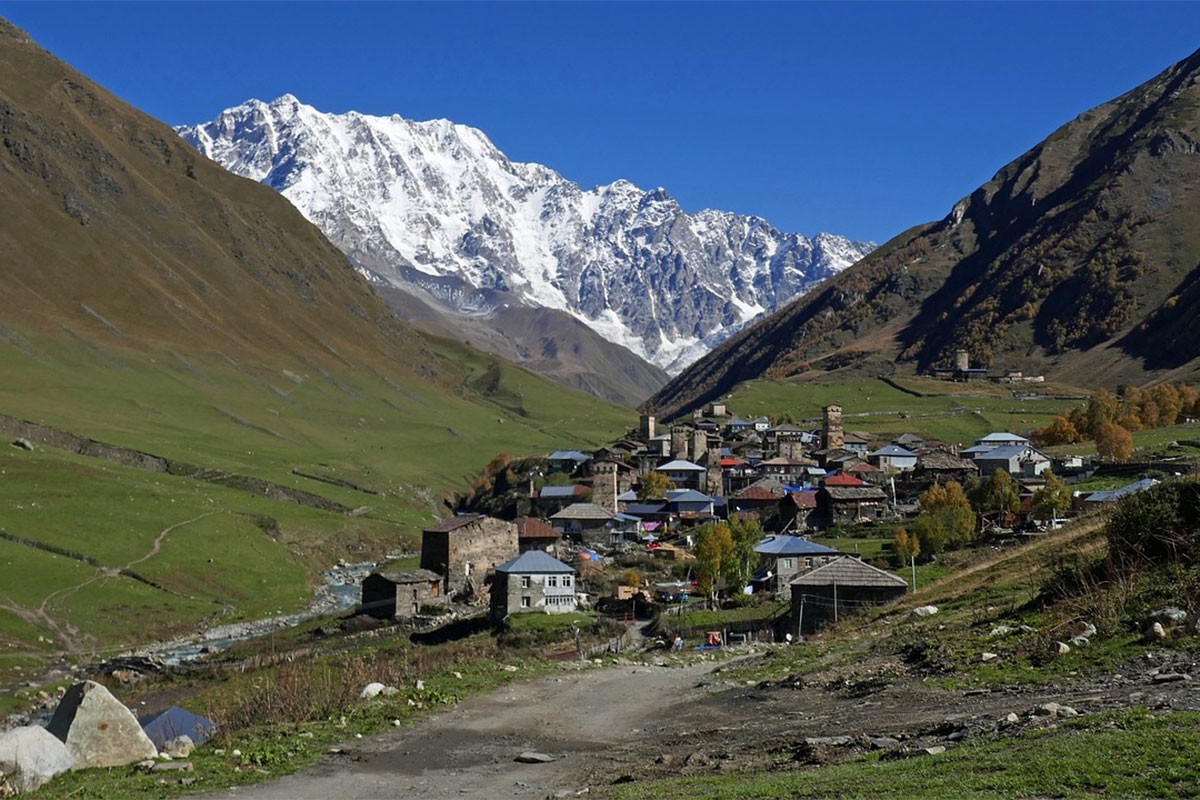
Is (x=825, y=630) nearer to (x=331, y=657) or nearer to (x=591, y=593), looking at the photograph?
(x=331, y=657)

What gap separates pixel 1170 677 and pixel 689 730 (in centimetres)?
1215

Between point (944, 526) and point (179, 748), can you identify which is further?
point (944, 526)

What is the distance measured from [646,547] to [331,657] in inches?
1899

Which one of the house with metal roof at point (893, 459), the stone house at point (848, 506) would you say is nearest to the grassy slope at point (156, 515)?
the stone house at point (848, 506)

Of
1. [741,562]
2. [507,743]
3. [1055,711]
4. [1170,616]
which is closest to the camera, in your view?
[1055,711]

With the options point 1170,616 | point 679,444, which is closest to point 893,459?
point 679,444

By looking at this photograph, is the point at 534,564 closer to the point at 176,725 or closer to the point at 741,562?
the point at 741,562

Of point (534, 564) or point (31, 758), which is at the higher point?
point (534, 564)

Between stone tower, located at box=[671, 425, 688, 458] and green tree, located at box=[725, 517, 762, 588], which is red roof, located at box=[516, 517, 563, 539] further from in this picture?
stone tower, located at box=[671, 425, 688, 458]

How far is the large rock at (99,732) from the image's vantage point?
30812 millimetres

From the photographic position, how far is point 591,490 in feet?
452

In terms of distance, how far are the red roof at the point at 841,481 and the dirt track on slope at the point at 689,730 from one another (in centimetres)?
8388

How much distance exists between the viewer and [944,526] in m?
82.6

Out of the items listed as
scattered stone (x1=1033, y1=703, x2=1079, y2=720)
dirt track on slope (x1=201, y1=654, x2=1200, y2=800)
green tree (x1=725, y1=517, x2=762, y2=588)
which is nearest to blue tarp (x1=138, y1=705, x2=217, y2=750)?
dirt track on slope (x1=201, y1=654, x2=1200, y2=800)
